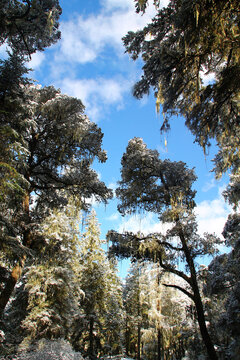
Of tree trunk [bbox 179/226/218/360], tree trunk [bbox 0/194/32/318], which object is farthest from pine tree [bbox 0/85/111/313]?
tree trunk [bbox 179/226/218/360]

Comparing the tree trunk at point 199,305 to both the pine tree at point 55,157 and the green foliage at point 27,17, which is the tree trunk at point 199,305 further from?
the green foliage at point 27,17

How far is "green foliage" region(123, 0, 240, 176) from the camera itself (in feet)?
11.6

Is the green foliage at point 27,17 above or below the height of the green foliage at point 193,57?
above

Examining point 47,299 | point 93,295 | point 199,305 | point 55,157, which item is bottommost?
point 199,305

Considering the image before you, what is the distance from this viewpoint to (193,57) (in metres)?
4.09

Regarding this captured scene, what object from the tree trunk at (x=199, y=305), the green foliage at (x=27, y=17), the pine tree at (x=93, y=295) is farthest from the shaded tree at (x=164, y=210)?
the pine tree at (x=93, y=295)

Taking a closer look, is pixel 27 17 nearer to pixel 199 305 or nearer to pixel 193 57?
pixel 193 57

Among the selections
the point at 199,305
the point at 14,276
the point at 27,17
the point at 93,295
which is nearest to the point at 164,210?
the point at 199,305

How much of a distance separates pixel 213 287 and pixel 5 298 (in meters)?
9.45

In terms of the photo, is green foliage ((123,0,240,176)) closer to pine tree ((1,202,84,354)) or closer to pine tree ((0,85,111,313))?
pine tree ((0,85,111,313))

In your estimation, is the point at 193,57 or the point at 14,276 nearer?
the point at 193,57

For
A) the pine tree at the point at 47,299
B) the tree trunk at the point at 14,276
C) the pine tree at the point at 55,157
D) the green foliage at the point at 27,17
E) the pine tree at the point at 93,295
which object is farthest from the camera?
the pine tree at the point at 93,295

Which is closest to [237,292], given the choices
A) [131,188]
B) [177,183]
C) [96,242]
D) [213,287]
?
[213,287]

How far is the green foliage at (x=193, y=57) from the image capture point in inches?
139
